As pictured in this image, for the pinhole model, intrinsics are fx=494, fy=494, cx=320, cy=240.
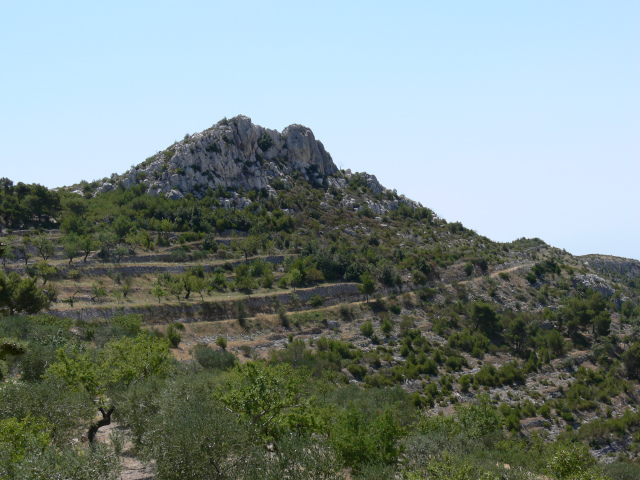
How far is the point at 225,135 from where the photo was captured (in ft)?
393

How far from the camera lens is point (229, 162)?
118500 mm

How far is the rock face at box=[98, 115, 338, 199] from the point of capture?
112 meters

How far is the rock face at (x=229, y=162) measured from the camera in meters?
112

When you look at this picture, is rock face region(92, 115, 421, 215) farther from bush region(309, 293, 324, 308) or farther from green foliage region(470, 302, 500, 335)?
green foliage region(470, 302, 500, 335)

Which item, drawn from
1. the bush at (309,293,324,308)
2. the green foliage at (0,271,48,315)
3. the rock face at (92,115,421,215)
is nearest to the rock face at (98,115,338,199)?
the rock face at (92,115,421,215)

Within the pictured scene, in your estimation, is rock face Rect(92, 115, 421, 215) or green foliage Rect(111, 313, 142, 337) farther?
rock face Rect(92, 115, 421, 215)

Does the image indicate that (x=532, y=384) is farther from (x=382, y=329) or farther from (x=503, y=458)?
(x=503, y=458)

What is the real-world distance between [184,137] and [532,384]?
9692 centimetres

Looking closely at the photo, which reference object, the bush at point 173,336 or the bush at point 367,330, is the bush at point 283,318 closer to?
the bush at point 367,330

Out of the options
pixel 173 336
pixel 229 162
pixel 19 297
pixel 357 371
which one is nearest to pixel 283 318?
pixel 357 371

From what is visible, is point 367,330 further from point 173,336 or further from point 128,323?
point 128,323

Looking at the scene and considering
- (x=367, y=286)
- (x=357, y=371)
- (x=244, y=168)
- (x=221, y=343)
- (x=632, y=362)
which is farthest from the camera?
(x=244, y=168)

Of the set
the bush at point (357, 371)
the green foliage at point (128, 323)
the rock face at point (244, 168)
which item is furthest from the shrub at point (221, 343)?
the rock face at point (244, 168)

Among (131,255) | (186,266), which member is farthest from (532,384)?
(131,255)
